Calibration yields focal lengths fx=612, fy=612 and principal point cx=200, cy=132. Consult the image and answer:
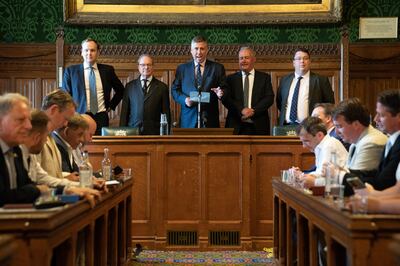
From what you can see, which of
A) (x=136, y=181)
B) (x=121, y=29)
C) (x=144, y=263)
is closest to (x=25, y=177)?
(x=144, y=263)

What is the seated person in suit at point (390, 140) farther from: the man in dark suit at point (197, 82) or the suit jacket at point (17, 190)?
the man in dark suit at point (197, 82)

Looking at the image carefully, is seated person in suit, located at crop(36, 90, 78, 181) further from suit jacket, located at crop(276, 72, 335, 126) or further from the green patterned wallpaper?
the green patterned wallpaper

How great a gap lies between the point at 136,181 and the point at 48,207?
3.45 meters

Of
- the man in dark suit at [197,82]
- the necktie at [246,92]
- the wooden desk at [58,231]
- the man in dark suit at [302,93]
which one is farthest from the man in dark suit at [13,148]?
the man in dark suit at [302,93]

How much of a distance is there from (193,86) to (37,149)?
11.7 ft

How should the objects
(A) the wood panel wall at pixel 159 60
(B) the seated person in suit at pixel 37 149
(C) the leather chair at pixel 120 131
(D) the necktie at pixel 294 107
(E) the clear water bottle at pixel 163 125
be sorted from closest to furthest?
(B) the seated person in suit at pixel 37 149, (C) the leather chair at pixel 120 131, (E) the clear water bottle at pixel 163 125, (D) the necktie at pixel 294 107, (A) the wood panel wall at pixel 159 60

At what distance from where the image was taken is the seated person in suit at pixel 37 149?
147 inches

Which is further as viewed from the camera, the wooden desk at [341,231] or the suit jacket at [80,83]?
the suit jacket at [80,83]

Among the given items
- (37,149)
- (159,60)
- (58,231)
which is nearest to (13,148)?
(37,149)

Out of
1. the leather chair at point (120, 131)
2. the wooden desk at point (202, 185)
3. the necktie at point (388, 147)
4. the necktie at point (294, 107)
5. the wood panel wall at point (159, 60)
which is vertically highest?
the wood panel wall at point (159, 60)

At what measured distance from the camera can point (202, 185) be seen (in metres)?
6.31

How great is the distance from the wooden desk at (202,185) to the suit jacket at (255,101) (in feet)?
2.82

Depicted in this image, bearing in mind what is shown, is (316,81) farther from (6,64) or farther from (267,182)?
(6,64)

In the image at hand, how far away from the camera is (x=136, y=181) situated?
6.36 m
